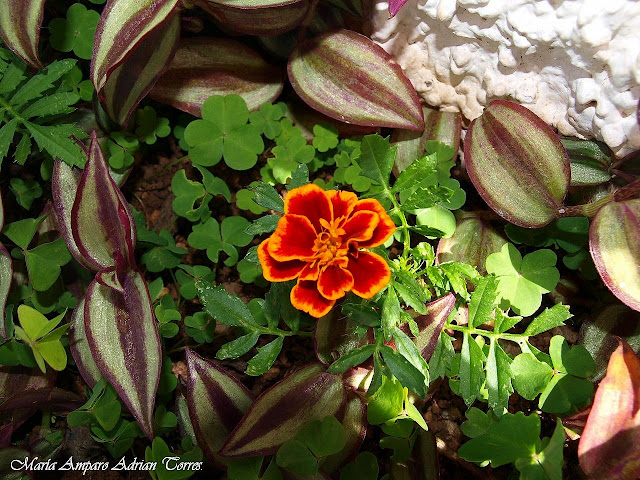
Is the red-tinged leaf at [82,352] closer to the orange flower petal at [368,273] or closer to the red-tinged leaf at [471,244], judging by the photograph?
the orange flower petal at [368,273]

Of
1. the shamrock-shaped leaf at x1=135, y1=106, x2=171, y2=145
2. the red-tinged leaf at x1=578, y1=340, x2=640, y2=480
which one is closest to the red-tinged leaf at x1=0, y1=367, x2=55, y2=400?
the shamrock-shaped leaf at x1=135, y1=106, x2=171, y2=145

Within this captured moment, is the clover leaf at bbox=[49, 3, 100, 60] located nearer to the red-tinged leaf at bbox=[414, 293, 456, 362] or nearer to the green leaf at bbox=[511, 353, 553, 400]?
the red-tinged leaf at bbox=[414, 293, 456, 362]

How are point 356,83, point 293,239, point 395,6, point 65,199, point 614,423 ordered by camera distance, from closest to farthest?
point 293,239 → point 614,423 → point 395,6 → point 65,199 → point 356,83

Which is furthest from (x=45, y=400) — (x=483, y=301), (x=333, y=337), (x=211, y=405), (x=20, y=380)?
(x=483, y=301)

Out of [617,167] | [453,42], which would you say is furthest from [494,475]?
[453,42]

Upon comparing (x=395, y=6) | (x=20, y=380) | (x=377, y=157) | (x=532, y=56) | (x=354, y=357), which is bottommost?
(x=20, y=380)

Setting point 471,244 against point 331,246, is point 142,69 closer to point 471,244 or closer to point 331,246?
point 331,246

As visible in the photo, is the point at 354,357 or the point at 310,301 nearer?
the point at 310,301
